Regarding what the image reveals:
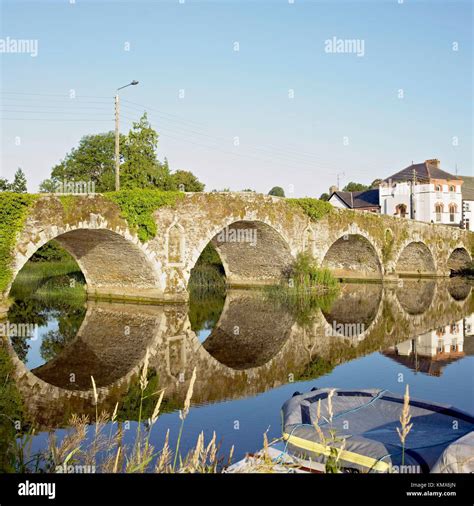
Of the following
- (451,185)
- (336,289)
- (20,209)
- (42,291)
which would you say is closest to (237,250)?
(336,289)

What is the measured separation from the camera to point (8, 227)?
17.0 meters

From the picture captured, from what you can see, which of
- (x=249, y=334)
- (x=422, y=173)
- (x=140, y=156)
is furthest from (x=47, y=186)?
(x=249, y=334)

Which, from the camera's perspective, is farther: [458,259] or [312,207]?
[458,259]

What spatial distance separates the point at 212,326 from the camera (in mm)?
18547

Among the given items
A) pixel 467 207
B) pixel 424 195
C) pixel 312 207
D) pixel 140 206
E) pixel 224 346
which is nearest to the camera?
pixel 224 346

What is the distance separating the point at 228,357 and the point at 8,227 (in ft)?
26.0

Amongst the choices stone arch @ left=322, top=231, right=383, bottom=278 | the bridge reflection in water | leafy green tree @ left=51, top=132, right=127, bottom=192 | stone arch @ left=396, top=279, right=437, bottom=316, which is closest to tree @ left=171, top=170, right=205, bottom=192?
leafy green tree @ left=51, top=132, right=127, bottom=192

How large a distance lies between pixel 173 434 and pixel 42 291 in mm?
19275

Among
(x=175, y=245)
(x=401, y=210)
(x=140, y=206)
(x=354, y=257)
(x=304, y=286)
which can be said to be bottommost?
(x=304, y=286)

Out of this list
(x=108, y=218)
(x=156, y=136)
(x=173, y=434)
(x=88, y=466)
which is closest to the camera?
(x=88, y=466)

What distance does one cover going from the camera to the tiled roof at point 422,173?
161 feet

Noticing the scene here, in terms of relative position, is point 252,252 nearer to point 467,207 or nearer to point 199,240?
point 199,240

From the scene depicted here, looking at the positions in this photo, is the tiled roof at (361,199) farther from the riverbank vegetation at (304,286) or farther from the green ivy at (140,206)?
the green ivy at (140,206)
